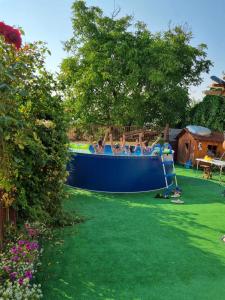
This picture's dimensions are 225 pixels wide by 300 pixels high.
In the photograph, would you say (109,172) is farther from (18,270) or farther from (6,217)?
(18,270)

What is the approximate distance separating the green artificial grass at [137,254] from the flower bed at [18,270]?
1.71ft

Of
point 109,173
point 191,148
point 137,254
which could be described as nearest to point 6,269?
point 137,254

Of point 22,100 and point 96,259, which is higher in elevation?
point 22,100

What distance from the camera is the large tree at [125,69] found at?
23.7 metres

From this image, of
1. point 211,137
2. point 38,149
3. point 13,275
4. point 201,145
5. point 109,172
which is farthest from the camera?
point 211,137

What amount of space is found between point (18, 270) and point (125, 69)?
21.9 meters

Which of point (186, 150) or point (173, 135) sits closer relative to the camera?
point (186, 150)

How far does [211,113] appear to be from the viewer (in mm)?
21500

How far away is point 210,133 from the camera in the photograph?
65.4 ft

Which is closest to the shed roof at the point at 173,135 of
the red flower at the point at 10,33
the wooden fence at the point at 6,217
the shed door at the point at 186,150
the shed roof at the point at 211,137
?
the shed door at the point at 186,150

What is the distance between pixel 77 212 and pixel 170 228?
270 centimetres

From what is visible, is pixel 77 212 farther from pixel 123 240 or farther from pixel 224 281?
pixel 224 281

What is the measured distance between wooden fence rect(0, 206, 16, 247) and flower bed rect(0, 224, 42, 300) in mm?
240

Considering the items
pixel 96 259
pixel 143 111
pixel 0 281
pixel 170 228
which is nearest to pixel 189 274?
pixel 96 259
